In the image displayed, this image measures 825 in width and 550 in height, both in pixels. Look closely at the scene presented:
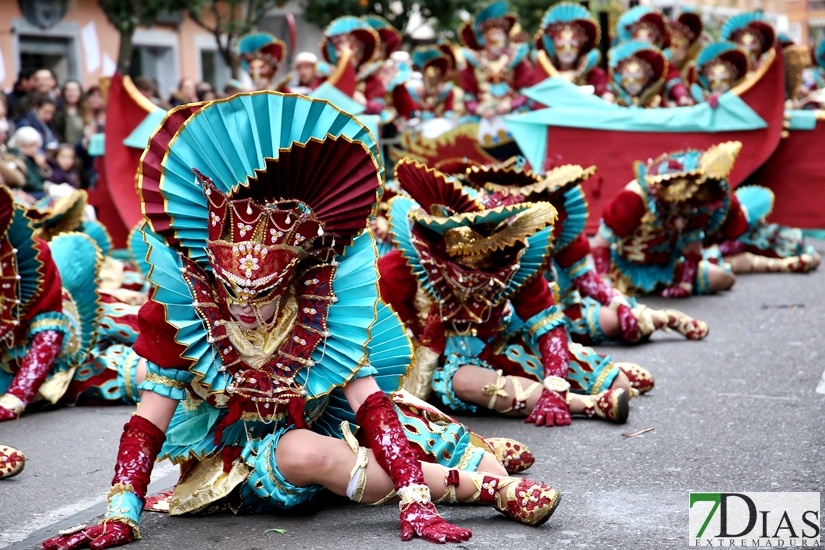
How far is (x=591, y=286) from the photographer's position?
227 inches

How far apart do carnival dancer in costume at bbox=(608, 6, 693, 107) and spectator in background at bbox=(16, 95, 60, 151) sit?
6746 millimetres

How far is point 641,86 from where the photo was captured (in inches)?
464

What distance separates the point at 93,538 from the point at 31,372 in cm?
212

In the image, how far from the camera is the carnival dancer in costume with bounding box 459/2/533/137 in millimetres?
12852

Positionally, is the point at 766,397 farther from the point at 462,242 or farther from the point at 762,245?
the point at 762,245

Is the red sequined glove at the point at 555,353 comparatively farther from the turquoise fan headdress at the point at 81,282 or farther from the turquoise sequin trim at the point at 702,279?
the turquoise sequin trim at the point at 702,279

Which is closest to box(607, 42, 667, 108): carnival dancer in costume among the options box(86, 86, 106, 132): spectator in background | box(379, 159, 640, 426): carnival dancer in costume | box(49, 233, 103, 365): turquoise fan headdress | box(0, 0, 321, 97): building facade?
box(0, 0, 321, 97): building facade

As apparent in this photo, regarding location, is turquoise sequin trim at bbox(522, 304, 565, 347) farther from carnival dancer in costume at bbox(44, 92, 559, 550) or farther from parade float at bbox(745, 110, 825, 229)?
parade float at bbox(745, 110, 825, 229)

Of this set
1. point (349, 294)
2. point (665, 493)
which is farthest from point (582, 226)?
point (349, 294)

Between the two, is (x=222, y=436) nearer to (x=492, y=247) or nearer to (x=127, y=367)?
(x=492, y=247)

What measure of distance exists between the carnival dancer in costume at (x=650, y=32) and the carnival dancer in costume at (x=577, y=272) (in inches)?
276

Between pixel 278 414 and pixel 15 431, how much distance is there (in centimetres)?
202

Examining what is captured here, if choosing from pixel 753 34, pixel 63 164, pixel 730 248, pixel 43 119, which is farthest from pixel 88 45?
pixel 730 248

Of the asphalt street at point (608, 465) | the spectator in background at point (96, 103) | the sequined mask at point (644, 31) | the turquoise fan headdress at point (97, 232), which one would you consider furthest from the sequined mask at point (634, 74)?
the turquoise fan headdress at point (97, 232)
